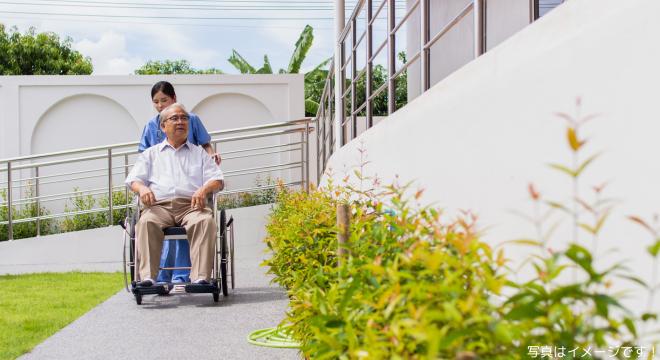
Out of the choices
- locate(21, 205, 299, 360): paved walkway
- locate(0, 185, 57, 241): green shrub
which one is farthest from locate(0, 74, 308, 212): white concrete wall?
locate(21, 205, 299, 360): paved walkway

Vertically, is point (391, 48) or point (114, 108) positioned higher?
point (114, 108)

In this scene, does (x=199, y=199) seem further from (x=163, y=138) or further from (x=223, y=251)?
(x=163, y=138)

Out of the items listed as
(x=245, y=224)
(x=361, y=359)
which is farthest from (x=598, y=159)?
(x=245, y=224)

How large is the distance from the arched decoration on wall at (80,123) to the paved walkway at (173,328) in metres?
8.75

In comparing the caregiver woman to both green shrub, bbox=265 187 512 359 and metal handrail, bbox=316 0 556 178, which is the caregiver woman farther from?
green shrub, bbox=265 187 512 359

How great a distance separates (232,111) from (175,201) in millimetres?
8782

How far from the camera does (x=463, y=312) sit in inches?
46.4

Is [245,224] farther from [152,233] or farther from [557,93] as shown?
[557,93]

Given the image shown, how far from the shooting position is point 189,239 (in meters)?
5.56

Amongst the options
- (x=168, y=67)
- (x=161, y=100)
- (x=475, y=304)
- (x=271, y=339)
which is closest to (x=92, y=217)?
(x=161, y=100)

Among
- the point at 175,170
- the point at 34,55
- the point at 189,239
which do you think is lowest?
the point at 189,239

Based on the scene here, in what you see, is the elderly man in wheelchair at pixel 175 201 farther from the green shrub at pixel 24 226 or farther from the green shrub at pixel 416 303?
the green shrub at pixel 24 226

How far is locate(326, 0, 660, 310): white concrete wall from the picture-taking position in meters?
1.67

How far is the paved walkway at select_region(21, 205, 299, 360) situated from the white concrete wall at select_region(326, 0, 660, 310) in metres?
1.42
